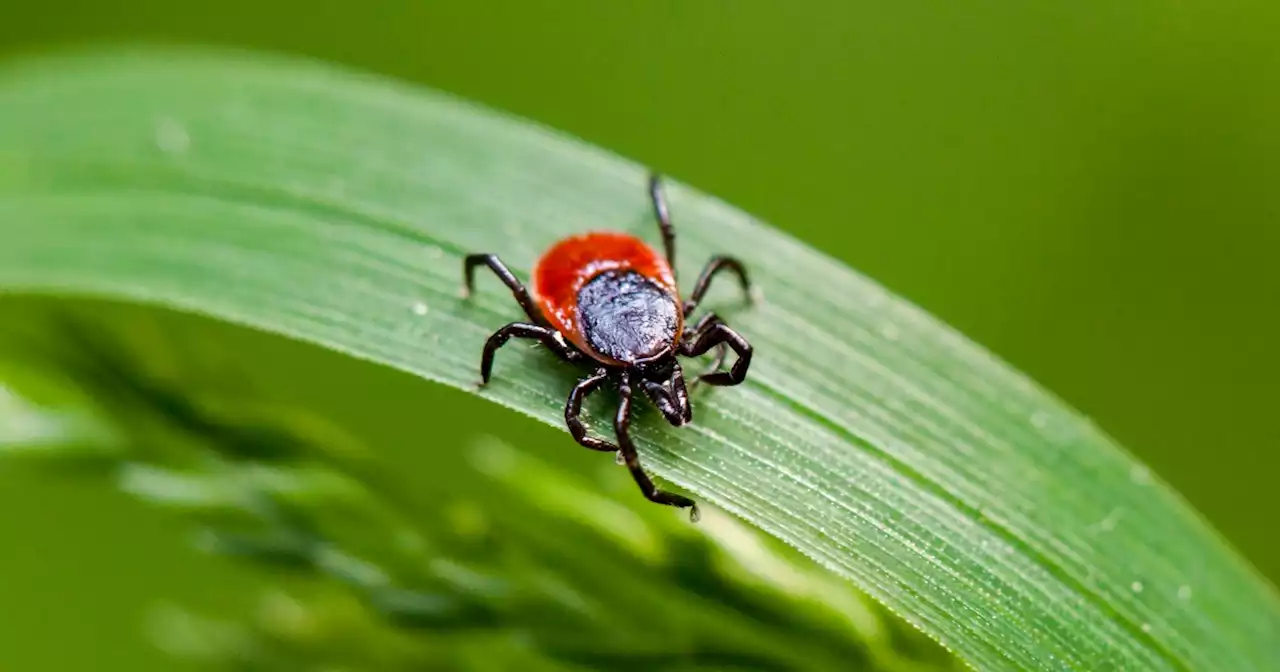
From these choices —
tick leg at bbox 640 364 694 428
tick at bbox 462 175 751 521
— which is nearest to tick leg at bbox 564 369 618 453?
tick at bbox 462 175 751 521

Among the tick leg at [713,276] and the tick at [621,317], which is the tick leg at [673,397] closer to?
the tick at [621,317]

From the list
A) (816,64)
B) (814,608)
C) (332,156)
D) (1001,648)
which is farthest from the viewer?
(816,64)

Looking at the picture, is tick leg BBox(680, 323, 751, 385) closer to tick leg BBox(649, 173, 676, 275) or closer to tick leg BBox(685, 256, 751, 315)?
tick leg BBox(685, 256, 751, 315)

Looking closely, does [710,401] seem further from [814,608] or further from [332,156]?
[332,156]

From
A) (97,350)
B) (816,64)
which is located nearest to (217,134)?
(97,350)

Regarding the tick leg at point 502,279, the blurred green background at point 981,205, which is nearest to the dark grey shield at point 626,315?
the tick leg at point 502,279

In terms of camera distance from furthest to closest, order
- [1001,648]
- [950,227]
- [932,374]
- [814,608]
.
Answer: [950,227], [932,374], [814,608], [1001,648]

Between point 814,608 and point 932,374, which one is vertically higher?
point 932,374
